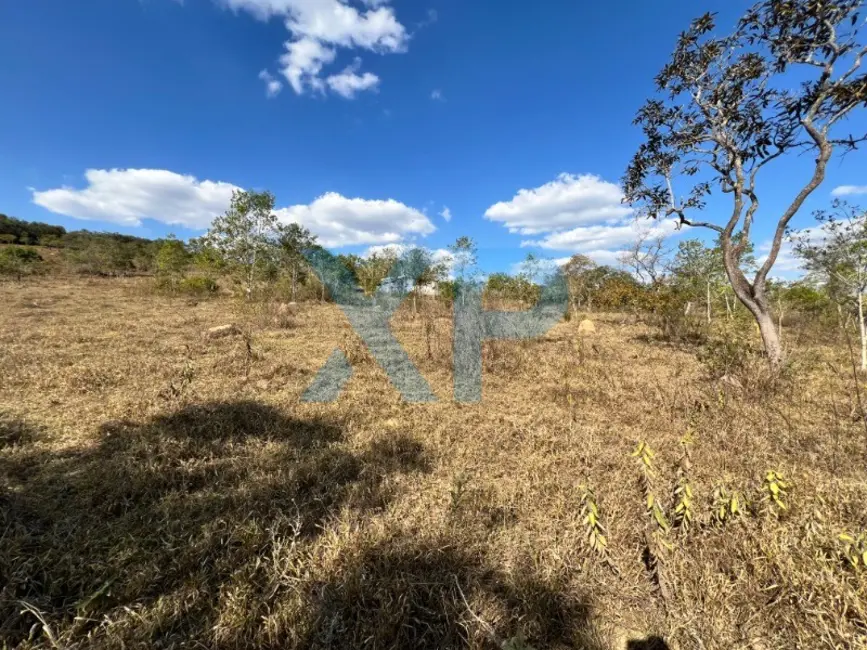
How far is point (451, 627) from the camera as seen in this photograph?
1636 millimetres

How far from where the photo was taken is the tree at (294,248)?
20188 millimetres

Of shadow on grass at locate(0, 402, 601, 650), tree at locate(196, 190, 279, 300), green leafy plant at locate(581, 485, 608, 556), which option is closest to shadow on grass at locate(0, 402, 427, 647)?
shadow on grass at locate(0, 402, 601, 650)

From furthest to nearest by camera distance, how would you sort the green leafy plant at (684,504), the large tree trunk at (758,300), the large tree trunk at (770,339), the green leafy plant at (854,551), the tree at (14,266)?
the tree at (14,266)
the large tree trunk at (758,300)
the large tree trunk at (770,339)
the green leafy plant at (684,504)
the green leafy plant at (854,551)

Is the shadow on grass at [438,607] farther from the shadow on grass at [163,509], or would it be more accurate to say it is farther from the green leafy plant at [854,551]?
the green leafy plant at [854,551]

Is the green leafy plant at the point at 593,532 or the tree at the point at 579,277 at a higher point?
the tree at the point at 579,277

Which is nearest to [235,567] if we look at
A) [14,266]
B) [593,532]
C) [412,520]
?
[412,520]

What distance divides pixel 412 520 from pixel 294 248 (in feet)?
68.8

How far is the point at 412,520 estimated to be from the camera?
234 cm

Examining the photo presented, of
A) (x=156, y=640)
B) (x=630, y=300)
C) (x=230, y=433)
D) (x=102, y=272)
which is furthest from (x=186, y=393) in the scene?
(x=102, y=272)

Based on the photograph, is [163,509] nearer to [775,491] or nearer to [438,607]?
[438,607]

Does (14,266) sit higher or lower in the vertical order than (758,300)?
higher

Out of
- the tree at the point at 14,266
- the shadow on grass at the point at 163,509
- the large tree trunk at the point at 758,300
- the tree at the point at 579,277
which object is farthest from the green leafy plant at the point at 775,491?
the tree at the point at 14,266

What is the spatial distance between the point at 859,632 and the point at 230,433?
4424 mm

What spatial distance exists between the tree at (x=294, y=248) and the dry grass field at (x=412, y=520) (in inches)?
648
